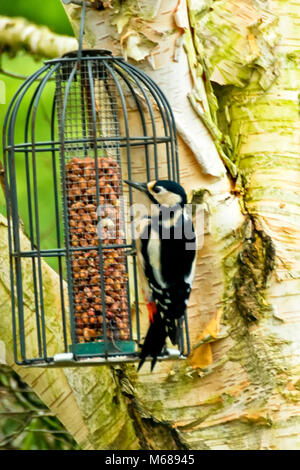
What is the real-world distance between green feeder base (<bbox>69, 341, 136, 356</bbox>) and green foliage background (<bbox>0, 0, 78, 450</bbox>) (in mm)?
1422

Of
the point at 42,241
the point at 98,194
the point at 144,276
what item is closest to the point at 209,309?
the point at 144,276

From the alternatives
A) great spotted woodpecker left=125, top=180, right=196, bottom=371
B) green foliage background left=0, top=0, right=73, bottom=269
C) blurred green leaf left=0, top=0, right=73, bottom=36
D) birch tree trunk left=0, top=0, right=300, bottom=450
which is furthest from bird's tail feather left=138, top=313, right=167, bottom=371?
blurred green leaf left=0, top=0, right=73, bottom=36

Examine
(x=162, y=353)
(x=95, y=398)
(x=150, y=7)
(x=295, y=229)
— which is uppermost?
(x=150, y=7)

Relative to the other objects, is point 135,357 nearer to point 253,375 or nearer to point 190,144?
point 253,375

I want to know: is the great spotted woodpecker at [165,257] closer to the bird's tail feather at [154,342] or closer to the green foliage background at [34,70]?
the bird's tail feather at [154,342]

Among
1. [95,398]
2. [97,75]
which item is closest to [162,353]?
[95,398]

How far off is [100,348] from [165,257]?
0.47m

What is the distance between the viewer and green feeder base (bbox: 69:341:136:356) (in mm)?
3436

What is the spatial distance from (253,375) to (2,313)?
1.19 metres

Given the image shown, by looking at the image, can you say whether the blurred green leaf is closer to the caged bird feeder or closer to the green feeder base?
the caged bird feeder

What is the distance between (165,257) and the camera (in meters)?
3.60

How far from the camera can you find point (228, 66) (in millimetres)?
4203

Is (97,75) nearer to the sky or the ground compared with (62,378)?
nearer to the sky

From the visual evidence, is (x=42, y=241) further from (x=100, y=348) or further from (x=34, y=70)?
(x=100, y=348)
